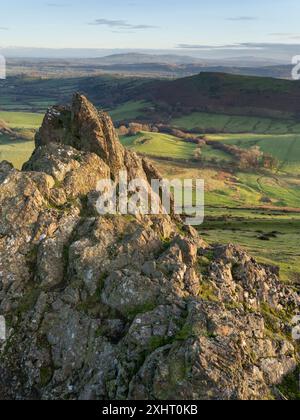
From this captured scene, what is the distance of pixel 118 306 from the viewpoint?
31797 mm

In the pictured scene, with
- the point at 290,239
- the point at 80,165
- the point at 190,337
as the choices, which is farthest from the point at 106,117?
the point at 290,239

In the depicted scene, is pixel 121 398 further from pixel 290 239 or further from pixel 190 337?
pixel 290 239

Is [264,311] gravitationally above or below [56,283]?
below

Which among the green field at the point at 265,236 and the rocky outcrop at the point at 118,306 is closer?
the rocky outcrop at the point at 118,306

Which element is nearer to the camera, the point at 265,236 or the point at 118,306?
the point at 118,306

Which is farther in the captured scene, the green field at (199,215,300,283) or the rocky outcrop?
the green field at (199,215,300,283)

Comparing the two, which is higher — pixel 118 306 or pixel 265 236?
pixel 118 306

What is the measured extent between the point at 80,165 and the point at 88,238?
9293mm

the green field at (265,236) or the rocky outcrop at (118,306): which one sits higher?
the rocky outcrop at (118,306)

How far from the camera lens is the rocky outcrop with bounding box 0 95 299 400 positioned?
27.6m

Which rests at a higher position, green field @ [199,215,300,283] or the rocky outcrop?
the rocky outcrop

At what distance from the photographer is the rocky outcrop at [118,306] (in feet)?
90.4
